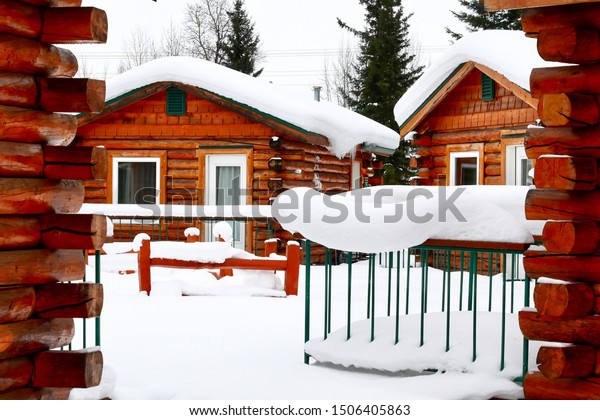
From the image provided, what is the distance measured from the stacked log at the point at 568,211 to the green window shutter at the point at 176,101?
444 inches

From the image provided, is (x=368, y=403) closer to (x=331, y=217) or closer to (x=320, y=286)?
(x=331, y=217)

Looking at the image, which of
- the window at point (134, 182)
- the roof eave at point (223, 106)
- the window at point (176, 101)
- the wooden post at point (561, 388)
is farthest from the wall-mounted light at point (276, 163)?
the wooden post at point (561, 388)

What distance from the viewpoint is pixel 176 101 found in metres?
15.6

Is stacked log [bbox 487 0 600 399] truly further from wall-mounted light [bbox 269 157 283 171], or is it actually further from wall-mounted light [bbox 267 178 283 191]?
wall-mounted light [bbox 267 178 283 191]

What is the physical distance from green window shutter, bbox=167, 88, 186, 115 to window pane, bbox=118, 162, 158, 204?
1227 mm

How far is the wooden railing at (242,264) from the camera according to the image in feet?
34.5

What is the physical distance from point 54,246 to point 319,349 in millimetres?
2303

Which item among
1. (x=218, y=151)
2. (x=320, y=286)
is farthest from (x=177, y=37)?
(x=320, y=286)

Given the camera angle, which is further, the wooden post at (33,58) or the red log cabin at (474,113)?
the red log cabin at (474,113)

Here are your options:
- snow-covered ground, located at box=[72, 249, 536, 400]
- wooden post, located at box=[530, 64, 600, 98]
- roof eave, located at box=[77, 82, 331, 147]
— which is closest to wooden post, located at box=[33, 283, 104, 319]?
snow-covered ground, located at box=[72, 249, 536, 400]

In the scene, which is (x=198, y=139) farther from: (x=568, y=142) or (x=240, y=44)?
(x=240, y=44)

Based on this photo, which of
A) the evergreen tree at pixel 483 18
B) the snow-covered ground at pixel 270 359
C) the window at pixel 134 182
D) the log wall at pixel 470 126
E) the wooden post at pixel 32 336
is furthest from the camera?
the evergreen tree at pixel 483 18

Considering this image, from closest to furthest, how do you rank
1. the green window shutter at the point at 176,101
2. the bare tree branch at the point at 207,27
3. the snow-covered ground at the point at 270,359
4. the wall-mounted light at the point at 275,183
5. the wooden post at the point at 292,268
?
1. the snow-covered ground at the point at 270,359
2. the wooden post at the point at 292,268
3. the wall-mounted light at the point at 275,183
4. the green window shutter at the point at 176,101
5. the bare tree branch at the point at 207,27

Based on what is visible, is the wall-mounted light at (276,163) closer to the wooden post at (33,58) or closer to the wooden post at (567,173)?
the wooden post at (33,58)
